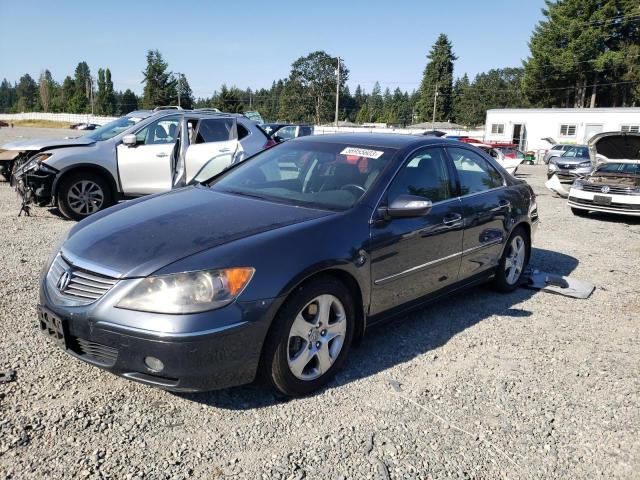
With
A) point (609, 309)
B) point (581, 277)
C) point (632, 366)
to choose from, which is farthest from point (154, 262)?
point (581, 277)

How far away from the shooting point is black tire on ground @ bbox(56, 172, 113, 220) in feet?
26.0

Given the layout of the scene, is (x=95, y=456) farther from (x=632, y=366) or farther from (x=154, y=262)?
(x=632, y=366)

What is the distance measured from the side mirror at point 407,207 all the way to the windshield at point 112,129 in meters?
6.48

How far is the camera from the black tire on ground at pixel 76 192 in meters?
7.91

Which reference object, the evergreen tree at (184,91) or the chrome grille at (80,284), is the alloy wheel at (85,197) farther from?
the evergreen tree at (184,91)

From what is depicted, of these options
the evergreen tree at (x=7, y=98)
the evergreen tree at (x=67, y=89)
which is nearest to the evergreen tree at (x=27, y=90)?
the evergreen tree at (x=7, y=98)

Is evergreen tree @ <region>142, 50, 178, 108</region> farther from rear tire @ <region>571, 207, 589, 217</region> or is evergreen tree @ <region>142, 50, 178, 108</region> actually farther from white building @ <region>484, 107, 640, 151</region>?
rear tire @ <region>571, 207, 589, 217</region>

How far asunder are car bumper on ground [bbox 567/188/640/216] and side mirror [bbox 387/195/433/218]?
8913 millimetres

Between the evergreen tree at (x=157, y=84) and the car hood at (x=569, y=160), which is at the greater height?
the evergreen tree at (x=157, y=84)

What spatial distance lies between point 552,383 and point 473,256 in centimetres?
136

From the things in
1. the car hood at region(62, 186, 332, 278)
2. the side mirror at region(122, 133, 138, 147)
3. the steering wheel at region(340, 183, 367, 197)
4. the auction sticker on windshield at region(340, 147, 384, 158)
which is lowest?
the car hood at region(62, 186, 332, 278)

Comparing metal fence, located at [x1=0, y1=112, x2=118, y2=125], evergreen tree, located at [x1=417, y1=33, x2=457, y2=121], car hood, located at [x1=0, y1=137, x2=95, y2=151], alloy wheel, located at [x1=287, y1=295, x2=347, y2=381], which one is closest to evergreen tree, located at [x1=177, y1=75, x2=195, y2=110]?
metal fence, located at [x1=0, y1=112, x2=118, y2=125]

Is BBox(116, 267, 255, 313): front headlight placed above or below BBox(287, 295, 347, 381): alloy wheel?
above

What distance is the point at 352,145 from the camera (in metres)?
4.21
